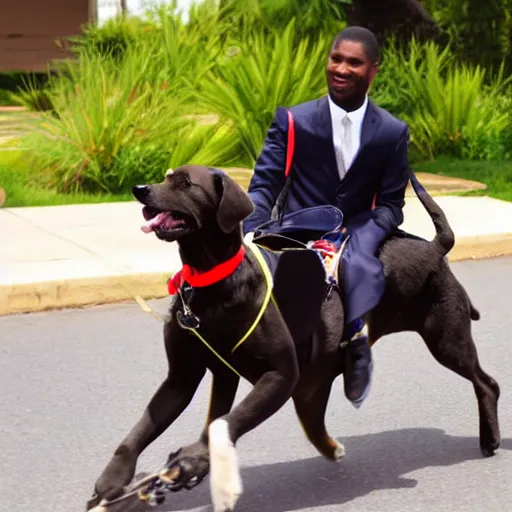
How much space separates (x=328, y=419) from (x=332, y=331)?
1473 mm

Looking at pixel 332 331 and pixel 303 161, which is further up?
pixel 303 161

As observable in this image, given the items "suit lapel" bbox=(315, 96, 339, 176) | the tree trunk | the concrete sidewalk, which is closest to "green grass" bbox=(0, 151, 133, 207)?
the concrete sidewalk

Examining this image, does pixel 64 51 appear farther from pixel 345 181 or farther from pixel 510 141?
pixel 345 181

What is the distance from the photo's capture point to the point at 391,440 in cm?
592

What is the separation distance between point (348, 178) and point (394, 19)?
545 inches

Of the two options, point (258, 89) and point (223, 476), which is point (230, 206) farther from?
point (258, 89)

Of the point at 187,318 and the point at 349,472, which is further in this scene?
the point at 349,472

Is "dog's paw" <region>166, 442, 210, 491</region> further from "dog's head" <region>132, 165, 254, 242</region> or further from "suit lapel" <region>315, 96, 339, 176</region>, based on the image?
"suit lapel" <region>315, 96, 339, 176</region>

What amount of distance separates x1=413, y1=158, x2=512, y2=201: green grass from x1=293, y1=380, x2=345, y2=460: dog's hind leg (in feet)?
26.8

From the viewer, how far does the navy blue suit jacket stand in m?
4.99

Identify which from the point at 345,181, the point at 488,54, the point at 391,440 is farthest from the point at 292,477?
the point at 488,54

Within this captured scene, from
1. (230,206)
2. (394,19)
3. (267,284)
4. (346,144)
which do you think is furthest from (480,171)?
(230,206)

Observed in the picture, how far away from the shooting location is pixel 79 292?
8688 mm

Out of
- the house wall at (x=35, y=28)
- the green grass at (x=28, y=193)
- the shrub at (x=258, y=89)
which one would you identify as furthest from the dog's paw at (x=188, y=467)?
the house wall at (x=35, y=28)
